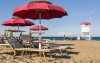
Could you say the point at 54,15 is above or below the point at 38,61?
above

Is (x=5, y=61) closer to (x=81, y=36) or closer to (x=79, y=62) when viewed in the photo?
(x=79, y=62)

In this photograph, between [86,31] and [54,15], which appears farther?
[86,31]

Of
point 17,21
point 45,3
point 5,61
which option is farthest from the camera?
point 17,21

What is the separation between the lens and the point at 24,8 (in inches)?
351

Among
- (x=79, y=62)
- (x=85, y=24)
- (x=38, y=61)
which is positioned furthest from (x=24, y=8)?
(x=85, y=24)

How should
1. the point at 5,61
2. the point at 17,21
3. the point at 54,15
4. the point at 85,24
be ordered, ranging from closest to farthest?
the point at 5,61, the point at 54,15, the point at 17,21, the point at 85,24

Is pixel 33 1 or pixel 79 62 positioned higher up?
pixel 33 1

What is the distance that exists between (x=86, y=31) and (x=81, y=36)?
143 cm

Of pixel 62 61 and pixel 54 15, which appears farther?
pixel 54 15

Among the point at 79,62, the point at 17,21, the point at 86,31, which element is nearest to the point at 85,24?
the point at 86,31

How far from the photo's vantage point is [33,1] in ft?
30.1

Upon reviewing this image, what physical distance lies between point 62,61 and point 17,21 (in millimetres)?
6807

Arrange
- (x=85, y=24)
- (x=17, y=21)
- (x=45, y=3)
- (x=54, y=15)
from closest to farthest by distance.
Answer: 1. (x=45, y=3)
2. (x=54, y=15)
3. (x=17, y=21)
4. (x=85, y=24)

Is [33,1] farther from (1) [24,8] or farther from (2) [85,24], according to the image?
(2) [85,24]
